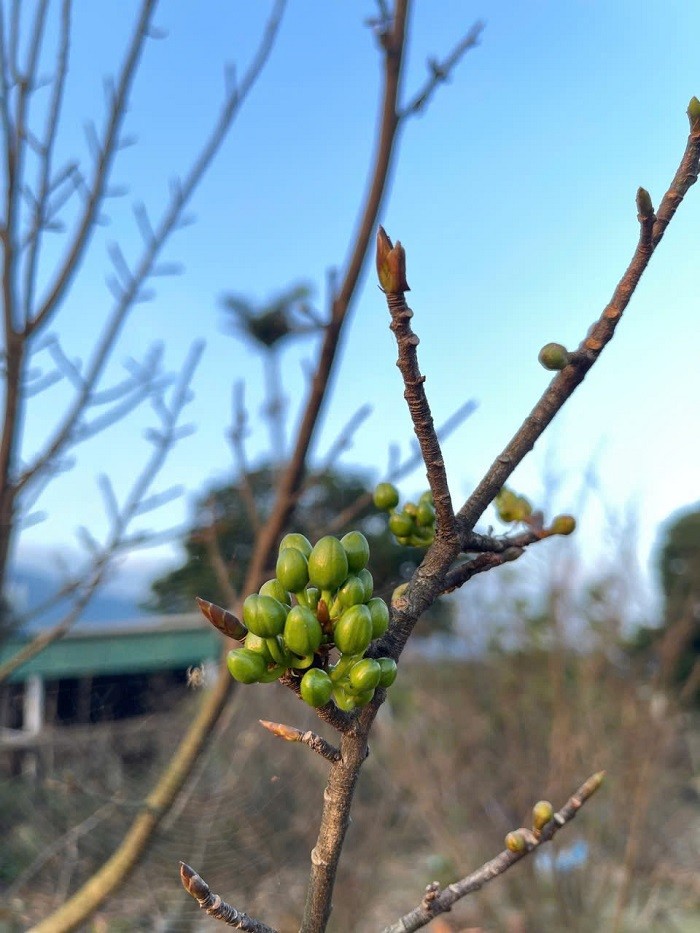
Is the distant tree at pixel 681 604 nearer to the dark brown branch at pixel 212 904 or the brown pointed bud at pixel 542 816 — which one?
the brown pointed bud at pixel 542 816

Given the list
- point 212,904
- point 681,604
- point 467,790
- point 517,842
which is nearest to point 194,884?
point 212,904

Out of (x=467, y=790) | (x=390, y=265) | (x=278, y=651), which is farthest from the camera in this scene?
(x=467, y=790)

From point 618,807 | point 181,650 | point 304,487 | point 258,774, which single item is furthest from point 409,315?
point 181,650

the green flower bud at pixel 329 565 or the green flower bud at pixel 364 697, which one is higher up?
the green flower bud at pixel 329 565

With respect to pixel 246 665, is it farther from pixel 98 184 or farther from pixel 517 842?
pixel 98 184

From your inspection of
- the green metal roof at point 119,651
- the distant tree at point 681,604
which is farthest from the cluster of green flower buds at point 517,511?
the green metal roof at point 119,651
